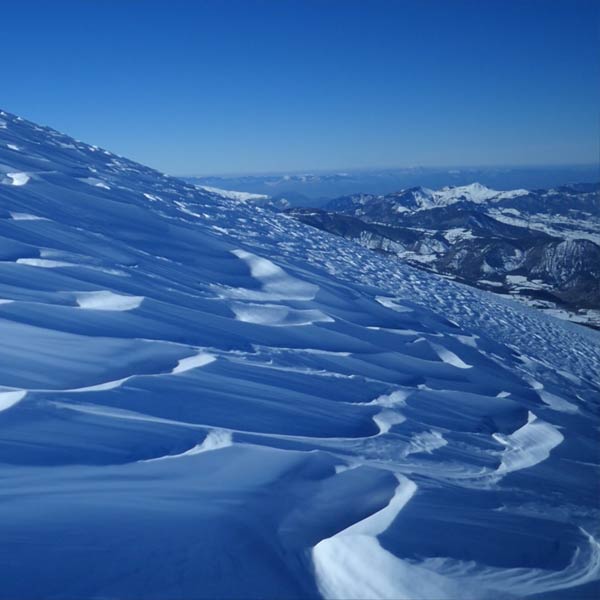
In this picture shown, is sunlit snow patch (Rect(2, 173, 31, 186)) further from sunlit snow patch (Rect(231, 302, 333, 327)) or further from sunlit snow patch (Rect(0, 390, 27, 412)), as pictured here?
sunlit snow patch (Rect(0, 390, 27, 412))

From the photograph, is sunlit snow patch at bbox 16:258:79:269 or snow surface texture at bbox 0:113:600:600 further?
sunlit snow patch at bbox 16:258:79:269

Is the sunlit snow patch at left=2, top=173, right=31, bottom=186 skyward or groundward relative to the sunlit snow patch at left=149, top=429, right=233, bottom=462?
skyward

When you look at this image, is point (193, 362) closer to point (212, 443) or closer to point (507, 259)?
point (212, 443)

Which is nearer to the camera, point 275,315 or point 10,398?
point 10,398

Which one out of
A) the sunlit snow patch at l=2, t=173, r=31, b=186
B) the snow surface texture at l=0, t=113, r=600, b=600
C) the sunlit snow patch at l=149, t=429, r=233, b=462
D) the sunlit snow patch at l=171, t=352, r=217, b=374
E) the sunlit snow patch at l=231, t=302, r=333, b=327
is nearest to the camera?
the snow surface texture at l=0, t=113, r=600, b=600

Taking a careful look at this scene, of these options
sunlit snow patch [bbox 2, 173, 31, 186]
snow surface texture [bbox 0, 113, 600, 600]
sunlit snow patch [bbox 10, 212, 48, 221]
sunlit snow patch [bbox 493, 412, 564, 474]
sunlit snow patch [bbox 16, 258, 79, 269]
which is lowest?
sunlit snow patch [bbox 493, 412, 564, 474]

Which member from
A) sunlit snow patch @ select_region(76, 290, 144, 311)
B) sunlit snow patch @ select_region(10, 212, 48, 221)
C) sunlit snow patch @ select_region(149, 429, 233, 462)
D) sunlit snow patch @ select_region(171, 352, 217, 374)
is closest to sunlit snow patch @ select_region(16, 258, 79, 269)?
sunlit snow patch @ select_region(76, 290, 144, 311)

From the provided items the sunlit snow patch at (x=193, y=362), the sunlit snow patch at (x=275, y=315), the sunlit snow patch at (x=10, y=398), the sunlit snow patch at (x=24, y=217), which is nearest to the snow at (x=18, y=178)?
the sunlit snow patch at (x=24, y=217)

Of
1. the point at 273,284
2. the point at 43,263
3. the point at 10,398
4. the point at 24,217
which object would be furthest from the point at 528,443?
the point at 24,217

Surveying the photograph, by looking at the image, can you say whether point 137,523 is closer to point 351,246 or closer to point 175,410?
point 175,410
